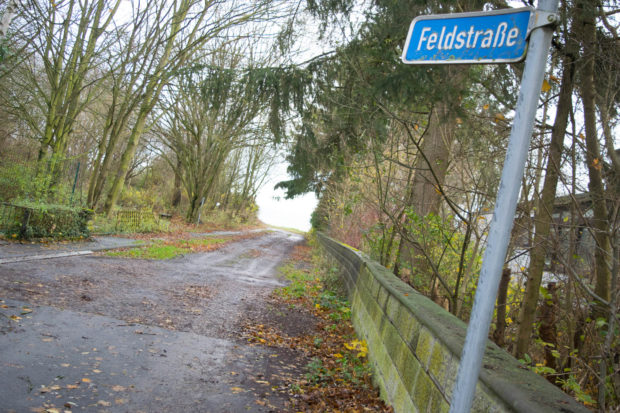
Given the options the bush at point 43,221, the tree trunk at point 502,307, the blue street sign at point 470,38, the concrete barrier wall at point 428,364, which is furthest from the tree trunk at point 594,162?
the bush at point 43,221

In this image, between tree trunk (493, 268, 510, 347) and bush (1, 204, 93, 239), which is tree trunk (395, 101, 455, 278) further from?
bush (1, 204, 93, 239)

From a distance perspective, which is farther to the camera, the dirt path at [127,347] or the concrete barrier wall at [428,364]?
the dirt path at [127,347]

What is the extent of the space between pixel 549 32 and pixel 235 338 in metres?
5.46

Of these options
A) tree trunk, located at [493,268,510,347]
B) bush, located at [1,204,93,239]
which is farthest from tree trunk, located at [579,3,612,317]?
bush, located at [1,204,93,239]

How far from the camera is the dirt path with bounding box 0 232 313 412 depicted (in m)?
3.62

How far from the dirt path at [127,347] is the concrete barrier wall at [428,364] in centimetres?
109

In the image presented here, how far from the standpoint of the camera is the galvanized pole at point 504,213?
157 cm

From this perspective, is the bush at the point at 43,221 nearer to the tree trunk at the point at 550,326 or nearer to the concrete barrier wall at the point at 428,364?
the concrete barrier wall at the point at 428,364

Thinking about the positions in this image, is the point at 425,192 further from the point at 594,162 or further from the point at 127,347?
the point at 127,347

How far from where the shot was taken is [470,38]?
1.93 m

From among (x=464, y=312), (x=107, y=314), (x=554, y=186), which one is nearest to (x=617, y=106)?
(x=554, y=186)

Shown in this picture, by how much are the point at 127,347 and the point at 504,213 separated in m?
4.44

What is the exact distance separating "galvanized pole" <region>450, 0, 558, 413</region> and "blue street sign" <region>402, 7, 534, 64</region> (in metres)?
0.08

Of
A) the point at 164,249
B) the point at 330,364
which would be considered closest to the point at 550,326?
the point at 330,364
